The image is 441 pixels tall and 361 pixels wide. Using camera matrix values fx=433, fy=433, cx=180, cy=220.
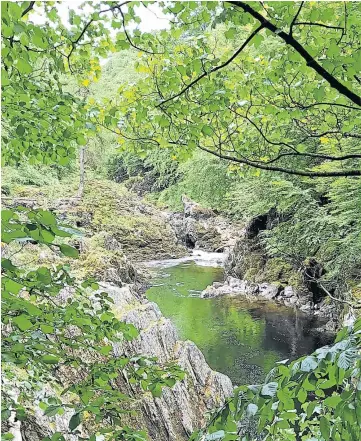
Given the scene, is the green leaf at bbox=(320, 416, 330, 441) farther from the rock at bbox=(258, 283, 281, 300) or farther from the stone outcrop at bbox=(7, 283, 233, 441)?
the rock at bbox=(258, 283, 281, 300)

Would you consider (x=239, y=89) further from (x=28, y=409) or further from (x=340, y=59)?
(x=28, y=409)

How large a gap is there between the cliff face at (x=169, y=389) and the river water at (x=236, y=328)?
2.10 metres

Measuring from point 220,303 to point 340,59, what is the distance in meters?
12.8

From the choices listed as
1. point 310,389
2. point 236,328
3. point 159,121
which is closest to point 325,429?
point 310,389

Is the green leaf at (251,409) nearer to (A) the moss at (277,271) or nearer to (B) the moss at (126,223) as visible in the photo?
(A) the moss at (277,271)

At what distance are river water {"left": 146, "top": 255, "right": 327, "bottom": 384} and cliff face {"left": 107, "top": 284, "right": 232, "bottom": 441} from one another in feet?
6.88

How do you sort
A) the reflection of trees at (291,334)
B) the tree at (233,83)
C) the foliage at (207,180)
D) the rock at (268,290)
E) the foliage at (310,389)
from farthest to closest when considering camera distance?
the foliage at (207,180) < the rock at (268,290) < the reflection of trees at (291,334) < the tree at (233,83) < the foliage at (310,389)

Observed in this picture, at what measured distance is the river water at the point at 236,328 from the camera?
10.1 meters

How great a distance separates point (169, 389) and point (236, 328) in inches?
241

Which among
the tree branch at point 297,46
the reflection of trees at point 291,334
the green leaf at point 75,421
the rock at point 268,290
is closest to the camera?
the green leaf at point 75,421

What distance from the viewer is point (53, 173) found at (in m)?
22.4

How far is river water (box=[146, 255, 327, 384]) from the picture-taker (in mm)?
10117

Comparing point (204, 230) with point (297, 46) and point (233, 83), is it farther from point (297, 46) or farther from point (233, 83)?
point (297, 46)

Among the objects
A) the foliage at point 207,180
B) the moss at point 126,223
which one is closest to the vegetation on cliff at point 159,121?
the foliage at point 207,180
